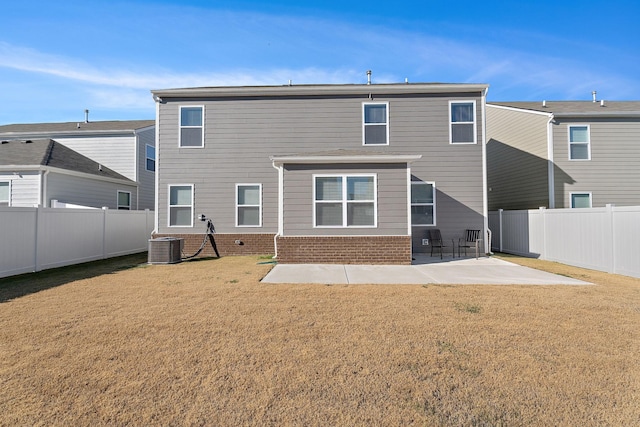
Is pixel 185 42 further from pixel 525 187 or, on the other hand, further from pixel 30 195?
pixel 525 187

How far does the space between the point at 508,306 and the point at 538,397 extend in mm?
2705

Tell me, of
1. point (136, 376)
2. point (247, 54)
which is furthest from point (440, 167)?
point (136, 376)

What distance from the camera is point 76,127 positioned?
17.2 metres

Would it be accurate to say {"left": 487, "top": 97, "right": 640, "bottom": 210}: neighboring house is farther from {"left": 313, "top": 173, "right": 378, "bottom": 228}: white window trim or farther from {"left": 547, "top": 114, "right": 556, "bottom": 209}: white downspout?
{"left": 313, "top": 173, "right": 378, "bottom": 228}: white window trim

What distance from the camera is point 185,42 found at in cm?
973

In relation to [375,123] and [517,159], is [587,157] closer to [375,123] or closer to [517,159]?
[517,159]

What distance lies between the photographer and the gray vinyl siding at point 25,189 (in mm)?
12414

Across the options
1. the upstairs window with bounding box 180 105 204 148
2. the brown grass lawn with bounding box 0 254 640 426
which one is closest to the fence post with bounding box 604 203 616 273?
the brown grass lawn with bounding box 0 254 640 426

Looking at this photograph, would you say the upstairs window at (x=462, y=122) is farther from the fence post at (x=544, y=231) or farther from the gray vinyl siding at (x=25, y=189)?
the gray vinyl siding at (x=25, y=189)

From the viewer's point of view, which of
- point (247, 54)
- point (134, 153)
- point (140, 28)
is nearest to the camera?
point (140, 28)

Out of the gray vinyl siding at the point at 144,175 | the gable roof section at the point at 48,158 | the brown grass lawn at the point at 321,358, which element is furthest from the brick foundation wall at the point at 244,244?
the gray vinyl siding at the point at 144,175

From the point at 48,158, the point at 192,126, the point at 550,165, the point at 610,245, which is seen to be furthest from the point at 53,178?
the point at 550,165

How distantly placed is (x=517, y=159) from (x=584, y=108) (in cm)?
308

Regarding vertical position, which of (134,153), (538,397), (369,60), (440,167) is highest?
(369,60)
